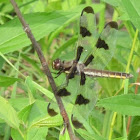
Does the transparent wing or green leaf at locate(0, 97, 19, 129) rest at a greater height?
green leaf at locate(0, 97, 19, 129)

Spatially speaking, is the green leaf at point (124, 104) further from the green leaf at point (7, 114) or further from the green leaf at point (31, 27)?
the green leaf at point (31, 27)

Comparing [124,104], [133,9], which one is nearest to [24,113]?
[124,104]

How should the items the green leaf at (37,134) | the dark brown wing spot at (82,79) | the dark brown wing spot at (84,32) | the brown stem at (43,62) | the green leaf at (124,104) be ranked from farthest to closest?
1. the dark brown wing spot at (84,32)
2. the dark brown wing spot at (82,79)
3. the green leaf at (37,134)
4. the green leaf at (124,104)
5. the brown stem at (43,62)

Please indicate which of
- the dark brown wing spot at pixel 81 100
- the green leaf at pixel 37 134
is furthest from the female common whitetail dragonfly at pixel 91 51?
the green leaf at pixel 37 134

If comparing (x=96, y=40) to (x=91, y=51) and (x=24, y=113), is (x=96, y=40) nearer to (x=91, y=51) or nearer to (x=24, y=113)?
(x=91, y=51)

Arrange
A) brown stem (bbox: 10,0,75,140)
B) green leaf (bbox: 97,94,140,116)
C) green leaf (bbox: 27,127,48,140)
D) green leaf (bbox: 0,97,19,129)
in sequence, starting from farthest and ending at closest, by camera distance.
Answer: green leaf (bbox: 27,127,48,140)
green leaf (bbox: 97,94,140,116)
green leaf (bbox: 0,97,19,129)
brown stem (bbox: 10,0,75,140)

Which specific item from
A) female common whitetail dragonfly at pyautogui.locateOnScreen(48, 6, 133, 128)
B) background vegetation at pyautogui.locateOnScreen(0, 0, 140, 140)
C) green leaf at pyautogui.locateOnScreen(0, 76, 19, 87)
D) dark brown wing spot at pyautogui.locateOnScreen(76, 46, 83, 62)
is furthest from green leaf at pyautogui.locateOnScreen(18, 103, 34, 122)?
dark brown wing spot at pyautogui.locateOnScreen(76, 46, 83, 62)

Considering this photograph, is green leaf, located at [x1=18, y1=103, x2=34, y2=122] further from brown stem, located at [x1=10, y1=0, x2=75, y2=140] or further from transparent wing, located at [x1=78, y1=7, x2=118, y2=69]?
transparent wing, located at [x1=78, y1=7, x2=118, y2=69]

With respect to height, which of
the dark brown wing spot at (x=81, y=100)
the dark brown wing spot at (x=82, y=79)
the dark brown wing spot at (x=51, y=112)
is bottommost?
the dark brown wing spot at (x=82, y=79)
